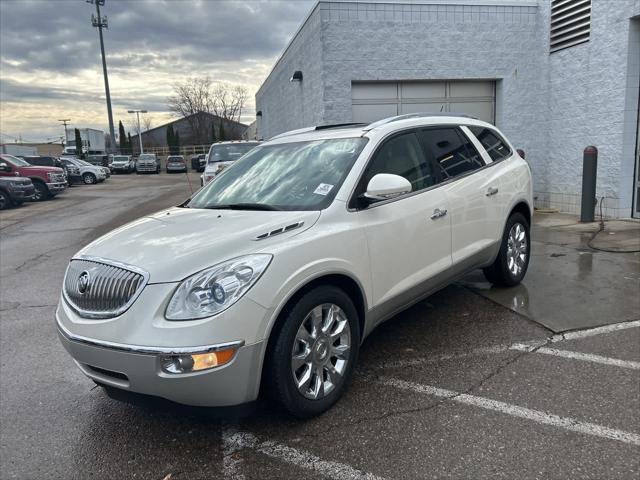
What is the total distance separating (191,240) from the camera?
3.07m

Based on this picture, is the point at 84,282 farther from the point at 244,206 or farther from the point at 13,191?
the point at 13,191

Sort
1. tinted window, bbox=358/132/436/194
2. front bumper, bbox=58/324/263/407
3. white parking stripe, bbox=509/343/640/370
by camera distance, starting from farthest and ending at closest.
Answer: tinted window, bbox=358/132/436/194
white parking stripe, bbox=509/343/640/370
front bumper, bbox=58/324/263/407

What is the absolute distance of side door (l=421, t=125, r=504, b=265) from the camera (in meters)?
4.47

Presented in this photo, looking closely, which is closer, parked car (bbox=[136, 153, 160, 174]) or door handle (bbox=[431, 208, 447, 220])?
door handle (bbox=[431, 208, 447, 220])

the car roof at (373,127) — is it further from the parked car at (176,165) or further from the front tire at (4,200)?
the parked car at (176,165)

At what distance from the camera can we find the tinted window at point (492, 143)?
5.26 meters

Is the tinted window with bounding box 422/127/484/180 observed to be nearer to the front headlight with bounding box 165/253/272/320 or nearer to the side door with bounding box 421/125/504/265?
the side door with bounding box 421/125/504/265

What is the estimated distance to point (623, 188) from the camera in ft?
32.1

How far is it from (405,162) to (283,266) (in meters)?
1.72

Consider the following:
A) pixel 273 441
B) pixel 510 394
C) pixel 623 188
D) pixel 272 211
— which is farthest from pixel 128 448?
pixel 623 188

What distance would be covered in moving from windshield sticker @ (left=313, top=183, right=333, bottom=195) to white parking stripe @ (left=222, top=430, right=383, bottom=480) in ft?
5.35

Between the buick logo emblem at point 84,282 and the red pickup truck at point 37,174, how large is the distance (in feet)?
64.5

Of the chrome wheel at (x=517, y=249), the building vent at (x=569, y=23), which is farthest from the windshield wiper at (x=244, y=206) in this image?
the building vent at (x=569, y=23)

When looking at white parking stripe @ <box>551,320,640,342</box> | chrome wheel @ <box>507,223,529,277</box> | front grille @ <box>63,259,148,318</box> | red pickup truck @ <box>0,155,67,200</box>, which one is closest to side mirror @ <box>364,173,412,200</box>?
front grille @ <box>63,259,148,318</box>
